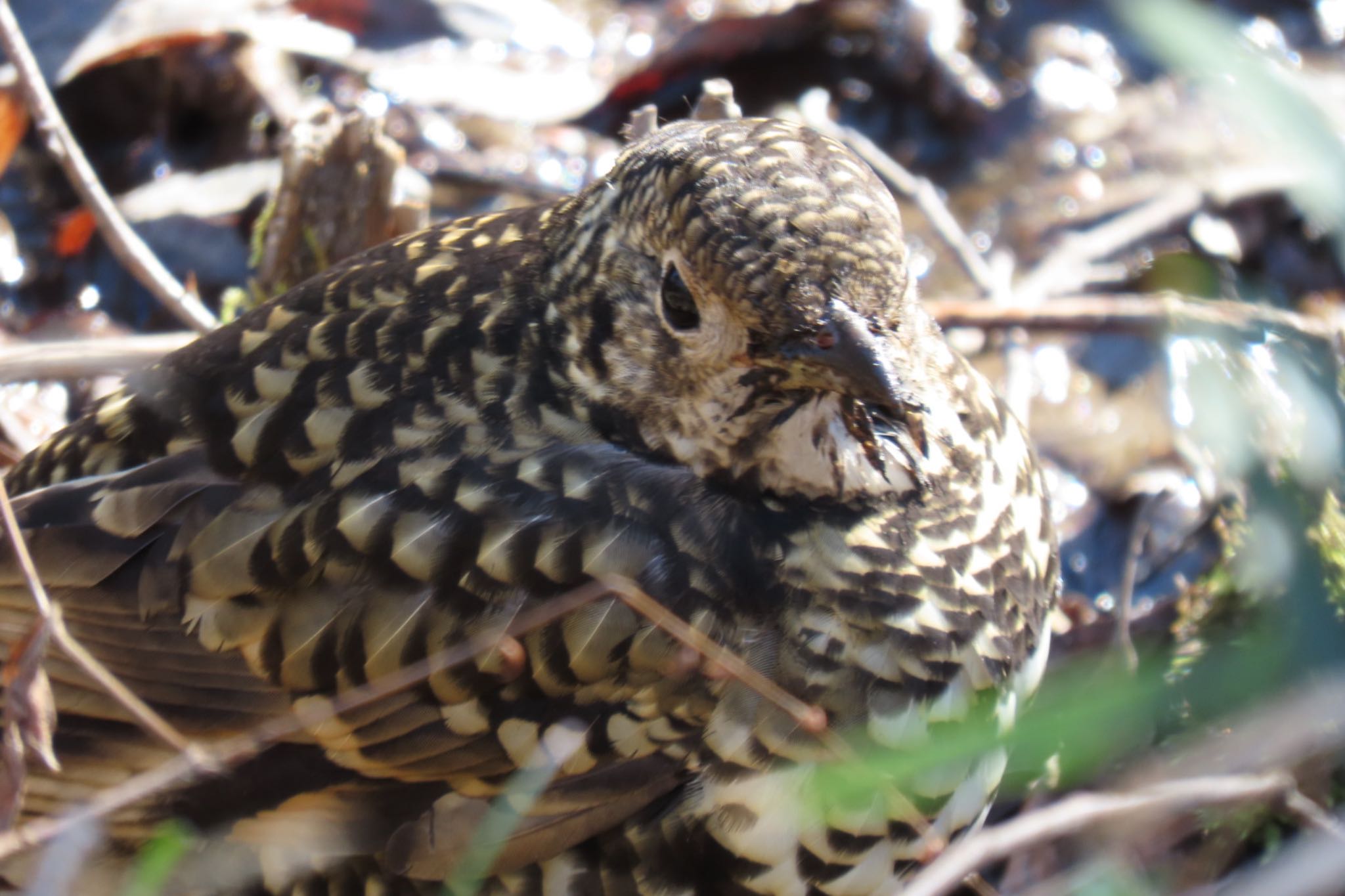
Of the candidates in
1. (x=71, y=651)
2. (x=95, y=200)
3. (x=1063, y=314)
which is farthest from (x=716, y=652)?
(x=95, y=200)

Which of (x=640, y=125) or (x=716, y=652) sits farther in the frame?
(x=640, y=125)

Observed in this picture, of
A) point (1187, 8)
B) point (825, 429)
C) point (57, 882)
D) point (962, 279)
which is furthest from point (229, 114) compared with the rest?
point (1187, 8)

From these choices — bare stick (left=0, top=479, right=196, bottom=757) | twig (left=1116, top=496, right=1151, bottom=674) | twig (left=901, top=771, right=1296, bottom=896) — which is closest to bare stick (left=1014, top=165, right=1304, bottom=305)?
twig (left=1116, top=496, right=1151, bottom=674)

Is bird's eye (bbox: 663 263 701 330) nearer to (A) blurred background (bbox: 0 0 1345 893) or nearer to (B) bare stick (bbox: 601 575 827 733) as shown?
(B) bare stick (bbox: 601 575 827 733)

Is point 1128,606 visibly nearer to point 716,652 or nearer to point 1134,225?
point 716,652

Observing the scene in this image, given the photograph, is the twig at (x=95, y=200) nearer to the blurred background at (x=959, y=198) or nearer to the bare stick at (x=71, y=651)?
the blurred background at (x=959, y=198)
